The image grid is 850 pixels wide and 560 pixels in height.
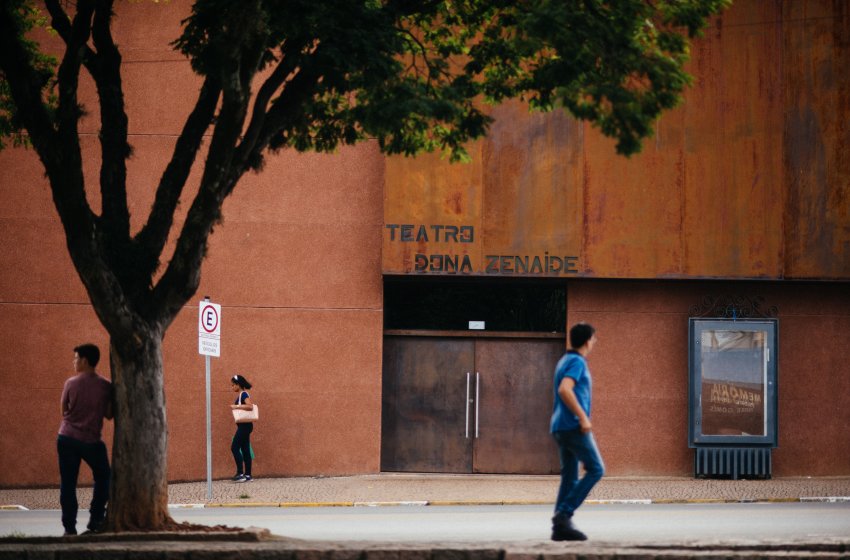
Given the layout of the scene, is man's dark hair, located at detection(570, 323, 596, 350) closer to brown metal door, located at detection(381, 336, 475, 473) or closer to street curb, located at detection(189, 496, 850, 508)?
street curb, located at detection(189, 496, 850, 508)

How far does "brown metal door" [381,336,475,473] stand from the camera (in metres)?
20.8

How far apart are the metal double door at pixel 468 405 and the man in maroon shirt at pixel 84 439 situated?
10126mm

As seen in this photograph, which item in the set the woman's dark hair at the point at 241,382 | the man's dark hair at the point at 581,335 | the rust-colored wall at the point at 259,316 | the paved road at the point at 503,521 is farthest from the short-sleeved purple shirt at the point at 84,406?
the rust-colored wall at the point at 259,316

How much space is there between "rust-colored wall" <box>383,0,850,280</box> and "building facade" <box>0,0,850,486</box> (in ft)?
0.11

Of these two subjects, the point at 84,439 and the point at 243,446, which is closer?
the point at 84,439

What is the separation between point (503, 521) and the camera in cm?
1399

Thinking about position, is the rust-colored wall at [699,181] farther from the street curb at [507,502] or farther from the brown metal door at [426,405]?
the street curb at [507,502]

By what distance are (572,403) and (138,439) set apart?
3868 mm

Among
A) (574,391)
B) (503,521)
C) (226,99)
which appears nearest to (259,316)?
(503,521)

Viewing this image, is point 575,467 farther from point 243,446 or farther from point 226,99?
point 243,446

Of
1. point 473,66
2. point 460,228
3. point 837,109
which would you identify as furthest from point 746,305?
point 473,66

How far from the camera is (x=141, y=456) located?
422 inches

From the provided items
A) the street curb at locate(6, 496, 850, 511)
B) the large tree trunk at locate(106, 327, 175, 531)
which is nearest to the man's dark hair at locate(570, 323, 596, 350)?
the large tree trunk at locate(106, 327, 175, 531)

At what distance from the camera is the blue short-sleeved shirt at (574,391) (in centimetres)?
954
